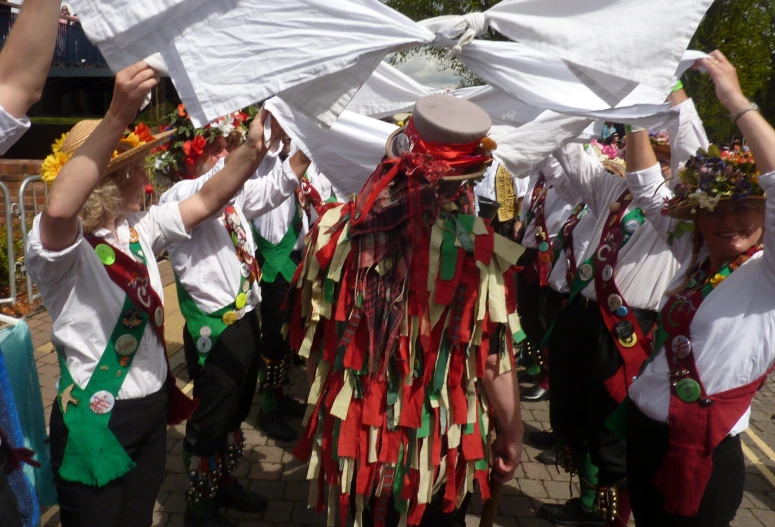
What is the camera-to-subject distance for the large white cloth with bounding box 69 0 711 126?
1.47m

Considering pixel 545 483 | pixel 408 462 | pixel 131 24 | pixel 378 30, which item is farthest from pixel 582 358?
pixel 131 24

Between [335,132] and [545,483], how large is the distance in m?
2.52

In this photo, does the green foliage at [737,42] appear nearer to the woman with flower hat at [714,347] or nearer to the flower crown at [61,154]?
the woman with flower hat at [714,347]

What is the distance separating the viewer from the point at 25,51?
1.28 m

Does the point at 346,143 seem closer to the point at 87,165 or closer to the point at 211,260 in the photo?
the point at 211,260

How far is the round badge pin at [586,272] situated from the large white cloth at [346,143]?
1291mm

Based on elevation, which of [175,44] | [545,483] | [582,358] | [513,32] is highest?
[175,44]

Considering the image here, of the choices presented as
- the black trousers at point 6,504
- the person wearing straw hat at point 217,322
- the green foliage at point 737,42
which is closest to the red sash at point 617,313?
the person wearing straw hat at point 217,322

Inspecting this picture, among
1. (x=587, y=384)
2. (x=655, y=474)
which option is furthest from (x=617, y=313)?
(x=655, y=474)

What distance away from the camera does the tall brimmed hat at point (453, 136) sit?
6.02ft

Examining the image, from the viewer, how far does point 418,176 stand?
1841 mm

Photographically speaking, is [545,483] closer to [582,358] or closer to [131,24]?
[582,358]

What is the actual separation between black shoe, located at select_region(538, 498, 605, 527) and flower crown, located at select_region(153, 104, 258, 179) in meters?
2.77

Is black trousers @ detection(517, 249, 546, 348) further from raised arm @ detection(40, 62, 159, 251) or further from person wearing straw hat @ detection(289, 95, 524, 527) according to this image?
raised arm @ detection(40, 62, 159, 251)
